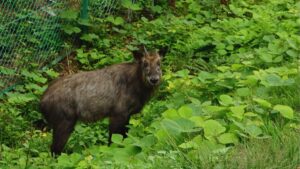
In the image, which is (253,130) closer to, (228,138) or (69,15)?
(228,138)

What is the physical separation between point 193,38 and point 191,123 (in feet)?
18.0

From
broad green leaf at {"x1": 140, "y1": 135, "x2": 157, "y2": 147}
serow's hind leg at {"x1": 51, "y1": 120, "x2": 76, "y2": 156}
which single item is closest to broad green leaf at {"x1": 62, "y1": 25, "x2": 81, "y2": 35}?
serow's hind leg at {"x1": 51, "y1": 120, "x2": 76, "y2": 156}

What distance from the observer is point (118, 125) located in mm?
7230

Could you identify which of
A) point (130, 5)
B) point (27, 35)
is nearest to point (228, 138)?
point (27, 35)

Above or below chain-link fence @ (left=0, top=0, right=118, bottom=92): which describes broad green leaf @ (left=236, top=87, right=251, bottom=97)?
above

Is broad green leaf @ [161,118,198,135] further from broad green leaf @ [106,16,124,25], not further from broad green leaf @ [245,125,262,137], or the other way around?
broad green leaf @ [106,16,124,25]

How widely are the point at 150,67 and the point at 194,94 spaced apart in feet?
2.03

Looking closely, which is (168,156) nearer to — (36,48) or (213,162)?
(213,162)

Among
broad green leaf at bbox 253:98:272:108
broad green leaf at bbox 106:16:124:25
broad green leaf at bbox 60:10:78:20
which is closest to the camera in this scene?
broad green leaf at bbox 253:98:272:108

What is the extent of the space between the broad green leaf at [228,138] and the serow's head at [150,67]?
2.36m

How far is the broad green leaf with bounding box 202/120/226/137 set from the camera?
16.2ft

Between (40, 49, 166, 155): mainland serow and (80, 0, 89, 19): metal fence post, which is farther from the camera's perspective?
(80, 0, 89, 19): metal fence post

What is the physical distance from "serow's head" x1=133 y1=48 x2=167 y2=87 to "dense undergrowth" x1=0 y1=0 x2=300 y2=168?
1.21 feet

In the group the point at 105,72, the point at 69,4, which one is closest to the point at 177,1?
the point at 69,4
